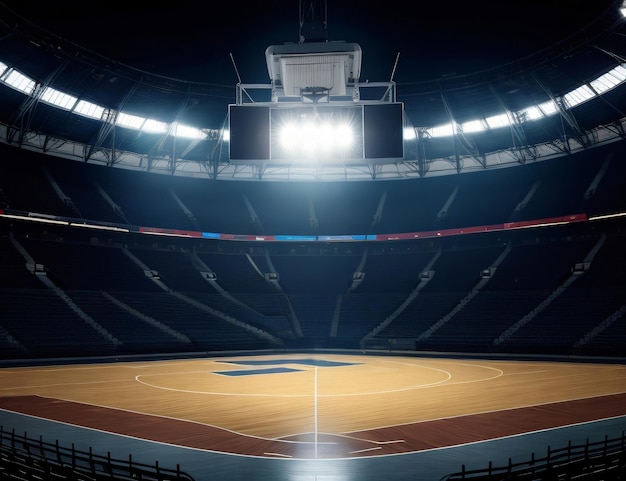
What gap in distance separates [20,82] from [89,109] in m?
5.27

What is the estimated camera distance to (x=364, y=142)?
16.8 metres

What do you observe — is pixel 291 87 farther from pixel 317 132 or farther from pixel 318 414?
pixel 318 414

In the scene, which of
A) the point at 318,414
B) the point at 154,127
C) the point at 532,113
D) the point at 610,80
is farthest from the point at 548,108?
the point at 318,414

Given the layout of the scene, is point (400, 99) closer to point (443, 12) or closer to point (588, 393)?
point (443, 12)

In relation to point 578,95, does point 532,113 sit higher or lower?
lower

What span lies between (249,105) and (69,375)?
17293 millimetres

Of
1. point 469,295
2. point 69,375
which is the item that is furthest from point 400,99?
point 69,375

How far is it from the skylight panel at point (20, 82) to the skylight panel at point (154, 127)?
9.19 m

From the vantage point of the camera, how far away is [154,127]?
4375cm

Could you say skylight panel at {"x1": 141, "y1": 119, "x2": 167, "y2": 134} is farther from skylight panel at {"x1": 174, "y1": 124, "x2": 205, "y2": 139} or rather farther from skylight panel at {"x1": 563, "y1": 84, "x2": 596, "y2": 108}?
skylight panel at {"x1": 563, "y1": 84, "x2": 596, "y2": 108}

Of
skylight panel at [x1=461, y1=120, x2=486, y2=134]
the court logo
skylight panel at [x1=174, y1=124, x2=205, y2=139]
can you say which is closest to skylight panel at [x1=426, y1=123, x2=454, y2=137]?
skylight panel at [x1=461, y1=120, x2=486, y2=134]

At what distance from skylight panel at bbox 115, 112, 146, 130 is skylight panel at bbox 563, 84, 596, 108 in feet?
104

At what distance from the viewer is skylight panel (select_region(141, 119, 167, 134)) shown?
142 ft

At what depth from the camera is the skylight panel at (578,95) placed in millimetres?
37844
